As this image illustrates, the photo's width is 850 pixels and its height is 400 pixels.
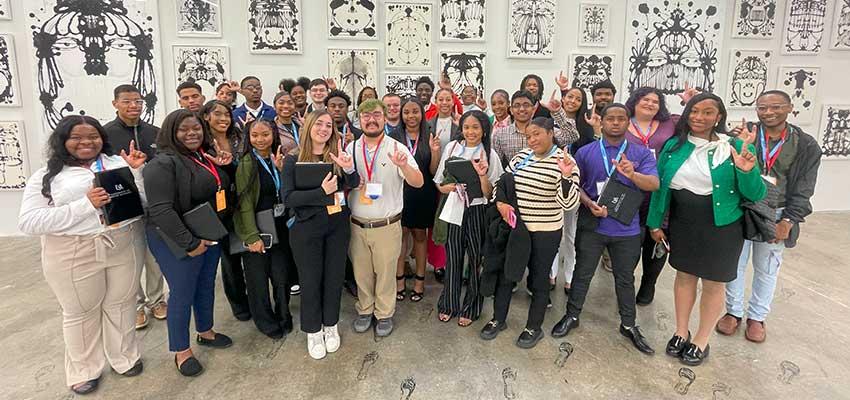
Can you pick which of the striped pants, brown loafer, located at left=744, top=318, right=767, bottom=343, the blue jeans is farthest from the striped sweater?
the blue jeans

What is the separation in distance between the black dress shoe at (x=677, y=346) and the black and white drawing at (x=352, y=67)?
447cm

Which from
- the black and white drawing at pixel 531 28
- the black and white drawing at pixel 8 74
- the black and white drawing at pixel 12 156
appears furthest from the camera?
the black and white drawing at pixel 531 28

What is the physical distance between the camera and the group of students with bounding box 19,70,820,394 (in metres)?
2.48

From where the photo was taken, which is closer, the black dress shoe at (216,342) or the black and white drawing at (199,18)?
the black dress shoe at (216,342)

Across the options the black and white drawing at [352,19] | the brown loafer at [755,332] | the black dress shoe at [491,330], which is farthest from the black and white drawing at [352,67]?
the brown loafer at [755,332]

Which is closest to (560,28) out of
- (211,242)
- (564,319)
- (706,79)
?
(706,79)

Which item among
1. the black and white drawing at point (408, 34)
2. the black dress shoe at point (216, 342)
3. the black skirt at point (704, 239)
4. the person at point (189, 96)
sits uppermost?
the black and white drawing at point (408, 34)

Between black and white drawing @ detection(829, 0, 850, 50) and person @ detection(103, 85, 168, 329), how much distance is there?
28.0 ft

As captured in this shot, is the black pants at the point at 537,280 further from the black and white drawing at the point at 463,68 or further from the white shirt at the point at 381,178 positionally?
the black and white drawing at the point at 463,68

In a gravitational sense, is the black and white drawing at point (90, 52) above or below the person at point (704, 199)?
above

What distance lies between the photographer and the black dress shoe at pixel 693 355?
2928 millimetres

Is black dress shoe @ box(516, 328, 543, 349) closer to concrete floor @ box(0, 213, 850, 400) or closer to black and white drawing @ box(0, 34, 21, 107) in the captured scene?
concrete floor @ box(0, 213, 850, 400)

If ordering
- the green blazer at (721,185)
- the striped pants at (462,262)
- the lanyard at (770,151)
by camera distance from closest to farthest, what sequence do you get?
the green blazer at (721,185) → the lanyard at (770,151) → the striped pants at (462,262)

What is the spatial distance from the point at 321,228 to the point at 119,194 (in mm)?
1099
